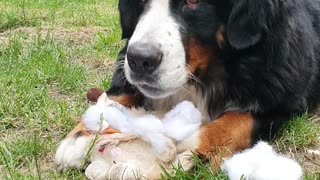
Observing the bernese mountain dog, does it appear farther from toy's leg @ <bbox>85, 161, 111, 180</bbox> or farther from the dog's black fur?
toy's leg @ <bbox>85, 161, 111, 180</bbox>

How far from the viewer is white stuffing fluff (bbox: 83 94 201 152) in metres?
2.50

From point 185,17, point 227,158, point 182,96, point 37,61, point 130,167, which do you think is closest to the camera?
point 130,167

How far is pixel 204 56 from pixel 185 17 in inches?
8.9

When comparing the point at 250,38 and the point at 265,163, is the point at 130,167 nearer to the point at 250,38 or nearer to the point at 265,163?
the point at 265,163

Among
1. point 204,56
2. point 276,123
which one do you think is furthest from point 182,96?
point 276,123

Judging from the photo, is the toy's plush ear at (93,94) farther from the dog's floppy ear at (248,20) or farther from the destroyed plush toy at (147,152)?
the dog's floppy ear at (248,20)

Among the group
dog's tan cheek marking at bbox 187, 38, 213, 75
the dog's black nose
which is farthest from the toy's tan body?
dog's tan cheek marking at bbox 187, 38, 213, 75

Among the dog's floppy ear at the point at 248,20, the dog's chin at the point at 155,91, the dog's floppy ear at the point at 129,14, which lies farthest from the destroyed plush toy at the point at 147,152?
the dog's floppy ear at the point at 129,14

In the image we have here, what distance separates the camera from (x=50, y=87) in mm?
3814

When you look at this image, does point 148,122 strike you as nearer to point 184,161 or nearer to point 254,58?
point 184,161

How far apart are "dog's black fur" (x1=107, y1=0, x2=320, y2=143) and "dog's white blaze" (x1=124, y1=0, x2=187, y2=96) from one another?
0.22 ft

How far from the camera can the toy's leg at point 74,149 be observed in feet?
8.27

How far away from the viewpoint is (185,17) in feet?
9.14

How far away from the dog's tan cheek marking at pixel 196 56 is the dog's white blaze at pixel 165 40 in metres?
0.06
